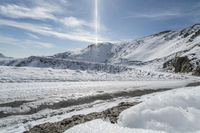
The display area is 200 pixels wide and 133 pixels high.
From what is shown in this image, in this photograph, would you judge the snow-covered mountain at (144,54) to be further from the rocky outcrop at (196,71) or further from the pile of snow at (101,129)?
the pile of snow at (101,129)

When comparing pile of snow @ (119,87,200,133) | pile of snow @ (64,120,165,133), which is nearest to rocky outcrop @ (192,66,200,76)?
pile of snow @ (119,87,200,133)

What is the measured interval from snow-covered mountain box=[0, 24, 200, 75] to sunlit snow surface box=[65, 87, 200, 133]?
145ft

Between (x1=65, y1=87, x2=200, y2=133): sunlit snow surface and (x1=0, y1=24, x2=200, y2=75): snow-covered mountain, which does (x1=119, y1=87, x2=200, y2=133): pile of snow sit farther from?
(x1=0, y1=24, x2=200, y2=75): snow-covered mountain

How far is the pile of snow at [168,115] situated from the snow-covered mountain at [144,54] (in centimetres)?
4395

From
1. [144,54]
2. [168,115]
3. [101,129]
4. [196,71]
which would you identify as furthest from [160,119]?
[144,54]

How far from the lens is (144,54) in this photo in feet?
451

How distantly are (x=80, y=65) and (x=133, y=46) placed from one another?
10407 centimetres

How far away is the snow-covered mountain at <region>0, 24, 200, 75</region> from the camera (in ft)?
234

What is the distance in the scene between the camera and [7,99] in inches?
474

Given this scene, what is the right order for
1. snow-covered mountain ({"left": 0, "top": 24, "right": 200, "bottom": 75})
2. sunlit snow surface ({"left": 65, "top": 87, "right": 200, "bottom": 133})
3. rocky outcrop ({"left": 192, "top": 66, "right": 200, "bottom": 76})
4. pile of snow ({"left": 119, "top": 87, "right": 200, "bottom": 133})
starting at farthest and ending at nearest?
snow-covered mountain ({"left": 0, "top": 24, "right": 200, "bottom": 75}) < rocky outcrop ({"left": 192, "top": 66, "right": 200, "bottom": 76}) < pile of snow ({"left": 119, "top": 87, "right": 200, "bottom": 133}) < sunlit snow surface ({"left": 65, "top": 87, "right": 200, "bottom": 133})

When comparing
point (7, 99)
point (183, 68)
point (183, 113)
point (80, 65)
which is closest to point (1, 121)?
point (7, 99)

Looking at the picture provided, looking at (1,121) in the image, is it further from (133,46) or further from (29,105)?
(133,46)

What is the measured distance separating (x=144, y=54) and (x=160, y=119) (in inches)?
5292

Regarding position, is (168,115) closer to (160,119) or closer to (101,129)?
(160,119)
